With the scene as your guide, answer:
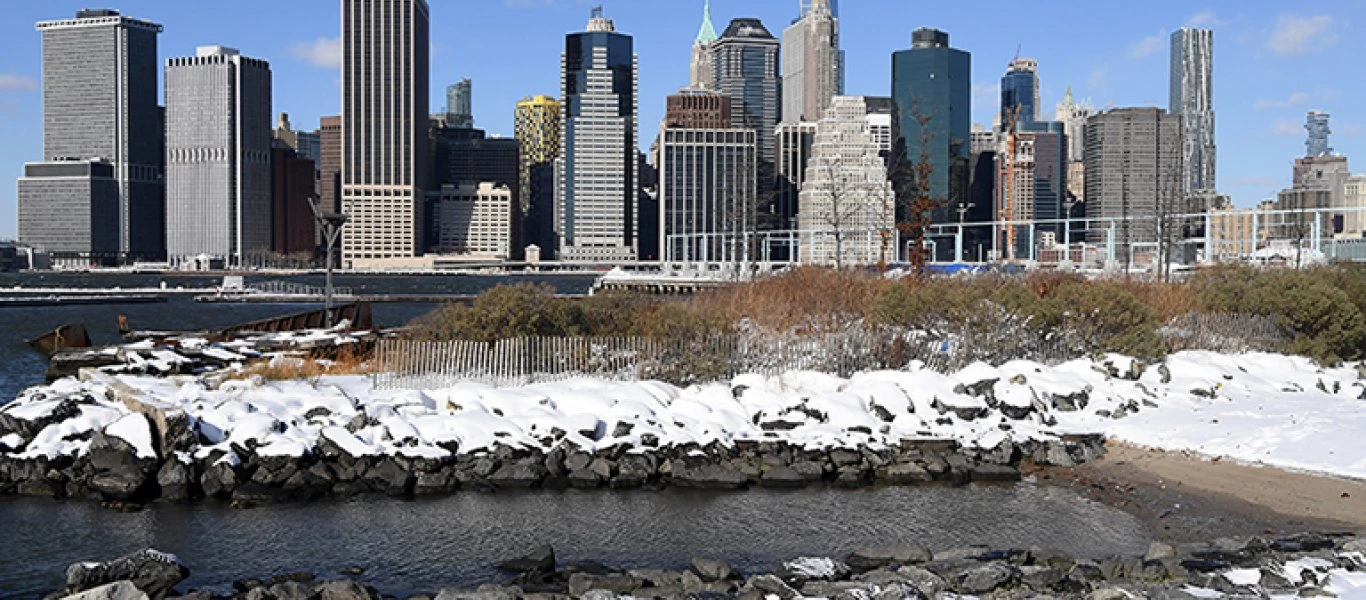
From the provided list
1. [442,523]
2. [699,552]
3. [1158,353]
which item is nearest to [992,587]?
[699,552]

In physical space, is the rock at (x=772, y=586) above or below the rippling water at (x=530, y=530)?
above

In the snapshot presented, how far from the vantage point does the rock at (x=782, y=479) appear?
21.2 metres

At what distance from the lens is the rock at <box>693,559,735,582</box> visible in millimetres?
14773

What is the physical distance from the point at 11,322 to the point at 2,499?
5497 centimetres

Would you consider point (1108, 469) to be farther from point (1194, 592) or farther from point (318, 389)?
point (318, 389)

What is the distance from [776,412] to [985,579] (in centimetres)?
1043

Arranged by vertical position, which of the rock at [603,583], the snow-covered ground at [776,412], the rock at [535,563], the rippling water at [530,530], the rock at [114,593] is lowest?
the rippling water at [530,530]

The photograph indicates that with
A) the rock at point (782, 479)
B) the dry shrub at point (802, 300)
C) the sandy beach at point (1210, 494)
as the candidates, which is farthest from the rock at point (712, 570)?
the dry shrub at point (802, 300)

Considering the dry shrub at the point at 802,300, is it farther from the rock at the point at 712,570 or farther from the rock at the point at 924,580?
the rock at the point at 924,580

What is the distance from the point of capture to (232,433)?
2133cm

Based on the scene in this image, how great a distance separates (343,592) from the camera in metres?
13.9

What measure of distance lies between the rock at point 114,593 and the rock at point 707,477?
9755 millimetres

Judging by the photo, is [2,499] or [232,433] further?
[232,433]

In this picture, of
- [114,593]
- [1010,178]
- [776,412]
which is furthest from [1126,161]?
[114,593]
